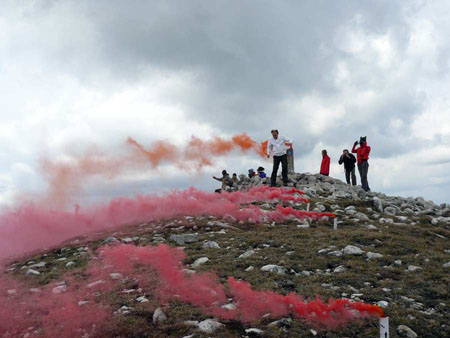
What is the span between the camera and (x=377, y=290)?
555 cm

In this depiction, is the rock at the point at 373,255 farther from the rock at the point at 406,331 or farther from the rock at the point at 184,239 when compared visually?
the rock at the point at 184,239

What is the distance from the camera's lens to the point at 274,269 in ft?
21.2

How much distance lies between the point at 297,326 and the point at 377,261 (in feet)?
11.1

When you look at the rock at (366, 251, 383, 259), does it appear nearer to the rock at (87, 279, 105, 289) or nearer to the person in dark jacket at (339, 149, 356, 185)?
the rock at (87, 279, 105, 289)

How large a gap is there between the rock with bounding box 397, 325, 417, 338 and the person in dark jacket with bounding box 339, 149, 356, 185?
17.9 metres

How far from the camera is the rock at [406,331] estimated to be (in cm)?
423

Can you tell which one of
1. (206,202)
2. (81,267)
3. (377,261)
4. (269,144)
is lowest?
(81,267)

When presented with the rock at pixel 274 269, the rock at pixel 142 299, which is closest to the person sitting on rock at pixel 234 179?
the rock at pixel 274 269

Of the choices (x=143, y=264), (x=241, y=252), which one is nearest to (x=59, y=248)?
(x=143, y=264)

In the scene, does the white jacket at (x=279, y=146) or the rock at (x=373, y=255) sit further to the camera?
the white jacket at (x=279, y=146)

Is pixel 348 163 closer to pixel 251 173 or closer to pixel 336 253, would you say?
pixel 251 173

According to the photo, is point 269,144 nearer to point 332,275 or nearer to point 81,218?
A: point 81,218

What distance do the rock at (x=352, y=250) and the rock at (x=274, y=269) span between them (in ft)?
5.93

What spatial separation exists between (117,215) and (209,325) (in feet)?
30.5
